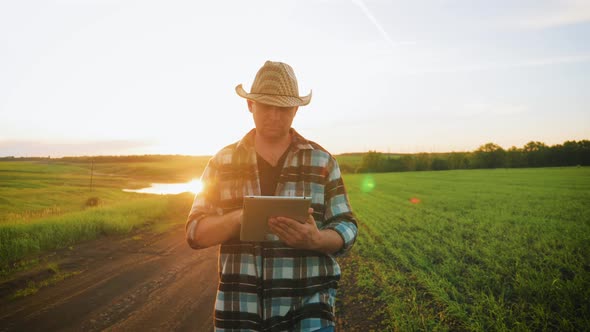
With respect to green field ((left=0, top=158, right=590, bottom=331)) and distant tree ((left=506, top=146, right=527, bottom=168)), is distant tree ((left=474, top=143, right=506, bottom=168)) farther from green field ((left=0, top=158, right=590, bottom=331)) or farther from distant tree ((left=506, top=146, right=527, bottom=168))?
green field ((left=0, top=158, right=590, bottom=331))

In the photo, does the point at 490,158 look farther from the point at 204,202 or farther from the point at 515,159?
the point at 204,202

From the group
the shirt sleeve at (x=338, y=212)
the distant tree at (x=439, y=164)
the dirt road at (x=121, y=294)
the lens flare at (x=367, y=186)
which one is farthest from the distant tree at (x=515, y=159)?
the shirt sleeve at (x=338, y=212)

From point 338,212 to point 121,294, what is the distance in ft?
21.3

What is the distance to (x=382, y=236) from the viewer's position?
39.4 ft

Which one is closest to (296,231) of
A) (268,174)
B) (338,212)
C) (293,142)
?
(338,212)

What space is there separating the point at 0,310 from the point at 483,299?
8.36 meters

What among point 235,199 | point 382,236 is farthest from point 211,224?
point 382,236

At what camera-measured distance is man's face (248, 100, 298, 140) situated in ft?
6.75

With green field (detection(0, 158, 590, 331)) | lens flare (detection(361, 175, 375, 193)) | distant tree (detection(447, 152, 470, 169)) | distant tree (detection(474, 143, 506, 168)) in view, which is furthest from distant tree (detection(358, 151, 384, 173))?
green field (detection(0, 158, 590, 331))

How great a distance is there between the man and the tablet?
4cm

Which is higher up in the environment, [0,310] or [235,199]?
[235,199]

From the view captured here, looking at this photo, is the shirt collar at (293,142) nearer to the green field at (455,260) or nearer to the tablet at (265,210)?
the tablet at (265,210)

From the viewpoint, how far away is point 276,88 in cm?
205

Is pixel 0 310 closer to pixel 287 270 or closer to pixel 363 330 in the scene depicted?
pixel 363 330
